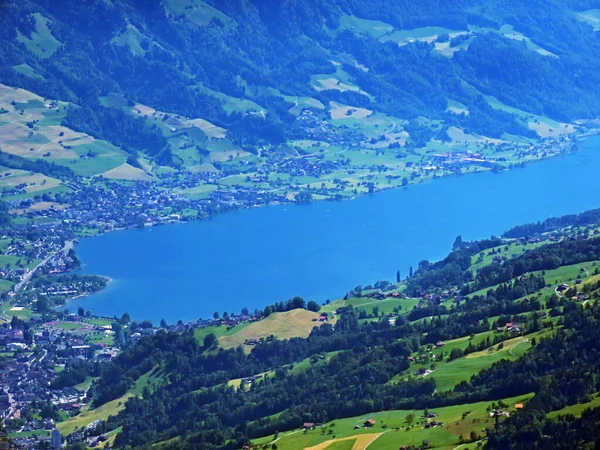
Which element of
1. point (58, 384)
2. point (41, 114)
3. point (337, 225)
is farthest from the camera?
point (41, 114)

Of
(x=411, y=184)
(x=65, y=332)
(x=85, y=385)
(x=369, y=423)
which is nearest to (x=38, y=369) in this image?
(x=85, y=385)

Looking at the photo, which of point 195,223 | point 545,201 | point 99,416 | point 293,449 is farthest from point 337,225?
point 293,449

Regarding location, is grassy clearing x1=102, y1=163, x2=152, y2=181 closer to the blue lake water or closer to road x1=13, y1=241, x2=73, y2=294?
the blue lake water

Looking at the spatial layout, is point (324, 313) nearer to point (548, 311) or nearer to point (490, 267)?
point (490, 267)

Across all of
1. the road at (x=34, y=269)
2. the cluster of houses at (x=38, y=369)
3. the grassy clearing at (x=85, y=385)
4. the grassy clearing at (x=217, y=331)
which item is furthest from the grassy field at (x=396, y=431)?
the road at (x=34, y=269)

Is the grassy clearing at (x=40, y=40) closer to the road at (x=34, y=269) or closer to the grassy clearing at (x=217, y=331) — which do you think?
the road at (x=34, y=269)

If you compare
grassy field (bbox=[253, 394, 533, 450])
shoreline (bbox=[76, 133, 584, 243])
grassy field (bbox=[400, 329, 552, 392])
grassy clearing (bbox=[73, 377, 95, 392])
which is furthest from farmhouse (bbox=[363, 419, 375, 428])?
shoreline (bbox=[76, 133, 584, 243])
